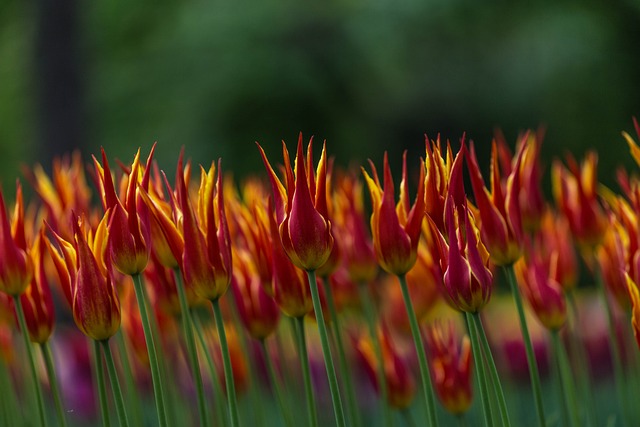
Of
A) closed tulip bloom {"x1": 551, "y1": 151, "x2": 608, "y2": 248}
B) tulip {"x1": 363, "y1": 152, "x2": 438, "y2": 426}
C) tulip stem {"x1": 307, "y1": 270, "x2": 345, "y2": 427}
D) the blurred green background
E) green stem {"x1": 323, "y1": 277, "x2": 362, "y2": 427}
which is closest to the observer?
tulip stem {"x1": 307, "y1": 270, "x2": 345, "y2": 427}

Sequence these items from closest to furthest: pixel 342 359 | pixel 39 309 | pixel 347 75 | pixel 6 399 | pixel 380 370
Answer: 1. pixel 39 309
2. pixel 342 359
3. pixel 380 370
4. pixel 6 399
5. pixel 347 75

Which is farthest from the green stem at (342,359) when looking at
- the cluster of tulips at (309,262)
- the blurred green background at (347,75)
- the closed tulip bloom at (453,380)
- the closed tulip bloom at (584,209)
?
the blurred green background at (347,75)

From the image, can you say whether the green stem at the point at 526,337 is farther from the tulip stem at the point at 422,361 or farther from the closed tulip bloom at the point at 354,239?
the closed tulip bloom at the point at 354,239

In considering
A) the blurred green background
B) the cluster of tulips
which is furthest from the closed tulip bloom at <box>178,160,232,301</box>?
the blurred green background

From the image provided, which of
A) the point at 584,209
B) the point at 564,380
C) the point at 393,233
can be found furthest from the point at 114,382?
the point at 584,209

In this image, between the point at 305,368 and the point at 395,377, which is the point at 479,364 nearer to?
the point at 305,368

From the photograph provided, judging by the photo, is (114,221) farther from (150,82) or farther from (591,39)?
(150,82)

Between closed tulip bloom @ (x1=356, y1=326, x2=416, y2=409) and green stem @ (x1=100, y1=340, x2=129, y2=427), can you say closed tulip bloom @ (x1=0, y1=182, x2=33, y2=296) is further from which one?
closed tulip bloom @ (x1=356, y1=326, x2=416, y2=409)
